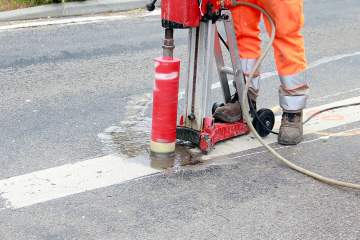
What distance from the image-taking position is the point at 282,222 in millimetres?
3650

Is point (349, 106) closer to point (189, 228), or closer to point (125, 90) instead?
point (125, 90)

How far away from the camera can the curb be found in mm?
8805

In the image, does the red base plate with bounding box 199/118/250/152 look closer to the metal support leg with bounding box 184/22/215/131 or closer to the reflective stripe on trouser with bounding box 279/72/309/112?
the metal support leg with bounding box 184/22/215/131

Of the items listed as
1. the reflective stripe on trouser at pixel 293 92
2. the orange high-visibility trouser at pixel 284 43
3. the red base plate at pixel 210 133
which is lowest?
the red base plate at pixel 210 133

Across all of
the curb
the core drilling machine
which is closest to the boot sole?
the core drilling machine

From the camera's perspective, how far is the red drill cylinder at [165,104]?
4137 millimetres

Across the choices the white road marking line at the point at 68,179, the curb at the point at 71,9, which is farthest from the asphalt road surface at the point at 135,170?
the curb at the point at 71,9

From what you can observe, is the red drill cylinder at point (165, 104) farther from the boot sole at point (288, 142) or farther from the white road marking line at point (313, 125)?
the boot sole at point (288, 142)

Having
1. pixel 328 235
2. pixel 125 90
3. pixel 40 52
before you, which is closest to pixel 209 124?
pixel 328 235

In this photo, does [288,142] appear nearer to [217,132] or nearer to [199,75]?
[217,132]

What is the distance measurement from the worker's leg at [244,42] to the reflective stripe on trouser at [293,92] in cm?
28

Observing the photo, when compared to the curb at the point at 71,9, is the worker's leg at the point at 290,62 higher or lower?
higher

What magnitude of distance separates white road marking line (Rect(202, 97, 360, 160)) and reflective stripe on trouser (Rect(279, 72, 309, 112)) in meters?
0.28

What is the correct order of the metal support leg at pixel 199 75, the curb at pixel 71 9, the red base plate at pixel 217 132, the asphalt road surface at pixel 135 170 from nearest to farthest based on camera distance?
the asphalt road surface at pixel 135 170, the metal support leg at pixel 199 75, the red base plate at pixel 217 132, the curb at pixel 71 9
